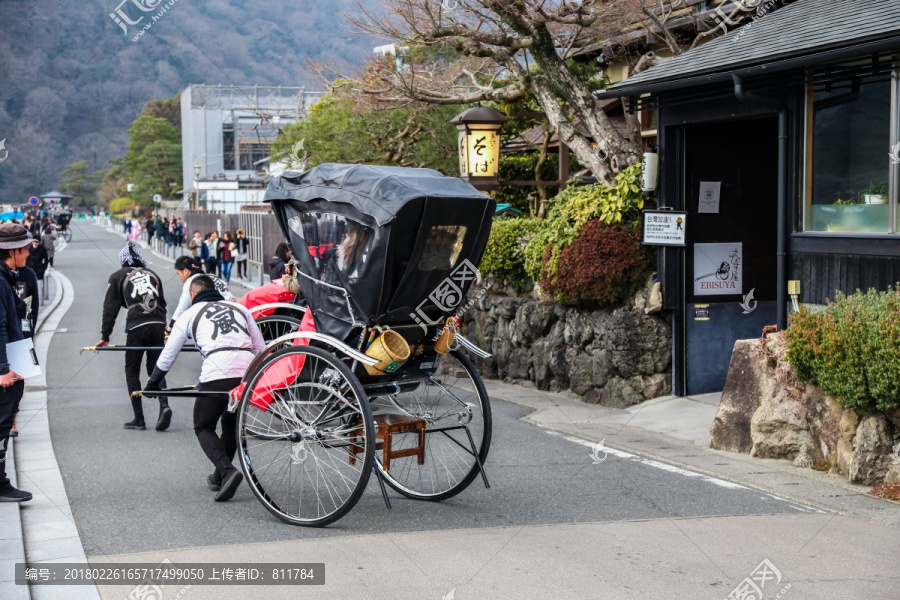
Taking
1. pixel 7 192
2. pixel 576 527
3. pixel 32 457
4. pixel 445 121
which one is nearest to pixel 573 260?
pixel 576 527

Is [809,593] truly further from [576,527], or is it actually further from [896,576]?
[576,527]

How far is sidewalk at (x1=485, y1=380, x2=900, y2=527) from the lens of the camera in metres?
7.30

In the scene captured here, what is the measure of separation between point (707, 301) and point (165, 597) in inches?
354

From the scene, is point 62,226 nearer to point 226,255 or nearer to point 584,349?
point 226,255

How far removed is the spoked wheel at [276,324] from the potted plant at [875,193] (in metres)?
6.56

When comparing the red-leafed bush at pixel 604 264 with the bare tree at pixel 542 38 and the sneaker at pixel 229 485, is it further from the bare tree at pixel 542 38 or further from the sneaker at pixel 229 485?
the sneaker at pixel 229 485

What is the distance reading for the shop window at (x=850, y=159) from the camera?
9.16 m

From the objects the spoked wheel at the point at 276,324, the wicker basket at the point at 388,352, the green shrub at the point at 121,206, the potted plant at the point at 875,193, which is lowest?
the spoked wheel at the point at 276,324

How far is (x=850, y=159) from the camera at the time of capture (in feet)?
31.2

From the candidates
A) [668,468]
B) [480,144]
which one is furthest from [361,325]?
[480,144]

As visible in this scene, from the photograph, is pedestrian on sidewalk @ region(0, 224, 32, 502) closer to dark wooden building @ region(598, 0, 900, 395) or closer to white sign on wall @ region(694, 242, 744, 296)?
dark wooden building @ region(598, 0, 900, 395)

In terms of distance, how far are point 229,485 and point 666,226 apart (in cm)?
715

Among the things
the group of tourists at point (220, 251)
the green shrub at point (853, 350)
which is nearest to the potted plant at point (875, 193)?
the green shrub at point (853, 350)

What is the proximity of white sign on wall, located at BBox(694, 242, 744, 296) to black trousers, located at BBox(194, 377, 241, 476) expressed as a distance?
7.17 meters
